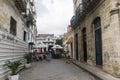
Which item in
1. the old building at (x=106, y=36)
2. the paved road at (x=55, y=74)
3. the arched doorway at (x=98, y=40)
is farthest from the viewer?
the arched doorway at (x=98, y=40)

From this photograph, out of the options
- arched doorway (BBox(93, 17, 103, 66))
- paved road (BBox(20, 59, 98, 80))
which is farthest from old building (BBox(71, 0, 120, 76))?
paved road (BBox(20, 59, 98, 80))

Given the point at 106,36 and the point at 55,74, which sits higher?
the point at 106,36

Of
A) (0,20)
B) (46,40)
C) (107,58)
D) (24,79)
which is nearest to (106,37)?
(107,58)

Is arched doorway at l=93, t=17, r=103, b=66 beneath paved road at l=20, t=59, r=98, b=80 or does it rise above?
above

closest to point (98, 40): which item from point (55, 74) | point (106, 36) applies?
point (106, 36)

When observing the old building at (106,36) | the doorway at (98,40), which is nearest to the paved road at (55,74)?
the old building at (106,36)

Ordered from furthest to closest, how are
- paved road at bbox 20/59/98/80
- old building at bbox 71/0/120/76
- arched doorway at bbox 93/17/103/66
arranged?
1. arched doorway at bbox 93/17/103/66
2. paved road at bbox 20/59/98/80
3. old building at bbox 71/0/120/76

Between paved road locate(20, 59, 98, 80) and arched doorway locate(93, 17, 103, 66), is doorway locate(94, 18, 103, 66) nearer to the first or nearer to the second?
arched doorway locate(93, 17, 103, 66)

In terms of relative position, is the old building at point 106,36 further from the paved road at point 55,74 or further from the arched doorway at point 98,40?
the paved road at point 55,74

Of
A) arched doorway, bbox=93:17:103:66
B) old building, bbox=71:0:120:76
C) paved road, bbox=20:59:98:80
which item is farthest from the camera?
arched doorway, bbox=93:17:103:66

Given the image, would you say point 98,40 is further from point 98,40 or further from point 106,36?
Result: point 106,36

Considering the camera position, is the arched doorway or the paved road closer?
the paved road

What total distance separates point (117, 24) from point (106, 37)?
5.97 feet

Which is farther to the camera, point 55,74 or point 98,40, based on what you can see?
point 98,40
